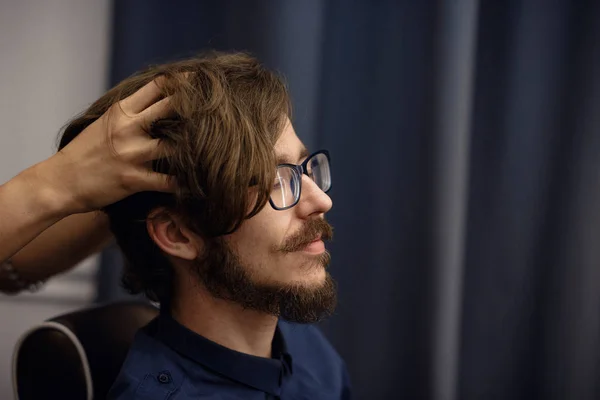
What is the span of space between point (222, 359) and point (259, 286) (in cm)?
13

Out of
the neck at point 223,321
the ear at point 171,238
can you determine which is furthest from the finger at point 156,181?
the neck at point 223,321

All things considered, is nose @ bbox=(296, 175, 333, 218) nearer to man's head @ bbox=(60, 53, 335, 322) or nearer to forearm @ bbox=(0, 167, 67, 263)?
man's head @ bbox=(60, 53, 335, 322)

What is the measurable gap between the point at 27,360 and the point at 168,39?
0.93m

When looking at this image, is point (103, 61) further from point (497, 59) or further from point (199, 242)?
point (497, 59)

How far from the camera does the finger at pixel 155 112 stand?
82cm

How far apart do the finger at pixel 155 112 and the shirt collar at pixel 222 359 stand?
0.33 metres

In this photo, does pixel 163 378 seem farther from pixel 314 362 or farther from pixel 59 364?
pixel 314 362

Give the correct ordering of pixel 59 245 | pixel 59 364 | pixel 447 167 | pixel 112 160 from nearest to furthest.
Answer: pixel 112 160
pixel 59 364
pixel 59 245
pixel 447 167

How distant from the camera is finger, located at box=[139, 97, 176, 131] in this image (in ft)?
2.70

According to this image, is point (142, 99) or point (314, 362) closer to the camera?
point (142, 99)

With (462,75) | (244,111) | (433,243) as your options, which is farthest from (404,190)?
(244,111)

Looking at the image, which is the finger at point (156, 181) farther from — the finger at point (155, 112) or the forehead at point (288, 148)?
the forehead at point (288, 148)

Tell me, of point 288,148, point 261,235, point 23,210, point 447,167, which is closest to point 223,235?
point 261,235

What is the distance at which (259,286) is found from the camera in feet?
3.04
